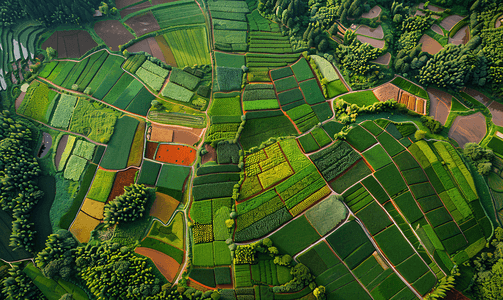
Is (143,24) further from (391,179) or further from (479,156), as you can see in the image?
(479,156)

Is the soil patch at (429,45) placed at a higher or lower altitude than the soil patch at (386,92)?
higher

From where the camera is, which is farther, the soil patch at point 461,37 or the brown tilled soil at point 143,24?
the brown tilled soil at point 143,24

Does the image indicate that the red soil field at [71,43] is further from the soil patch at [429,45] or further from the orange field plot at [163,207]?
the soil patch at [429,45]

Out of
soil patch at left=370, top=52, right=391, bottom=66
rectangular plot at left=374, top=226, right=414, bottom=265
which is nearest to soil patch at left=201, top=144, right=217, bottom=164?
rectangular plot at left=374, top=226, right=414, bottom=265

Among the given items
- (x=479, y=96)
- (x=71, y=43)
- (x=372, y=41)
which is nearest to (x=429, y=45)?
(x=372, y=41)

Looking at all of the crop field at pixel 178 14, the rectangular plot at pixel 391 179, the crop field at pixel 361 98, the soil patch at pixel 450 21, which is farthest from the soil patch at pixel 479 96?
the crop field at pixel 178 14

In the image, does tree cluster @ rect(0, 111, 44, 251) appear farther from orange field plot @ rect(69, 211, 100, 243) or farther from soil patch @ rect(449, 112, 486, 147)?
soil patch @ rect(449, 112, 486, 147)
